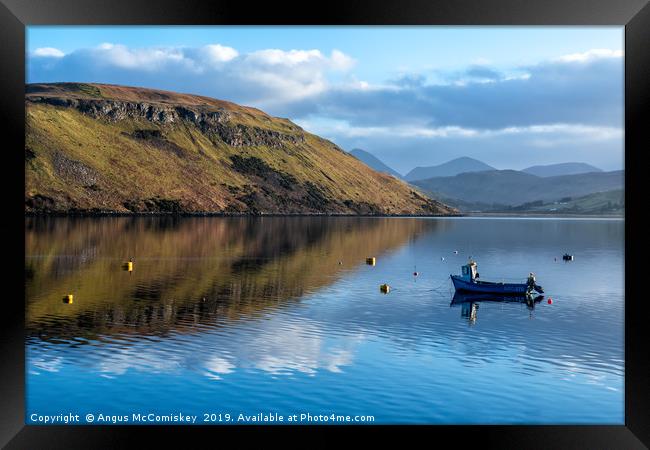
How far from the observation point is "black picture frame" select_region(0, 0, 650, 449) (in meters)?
16.2

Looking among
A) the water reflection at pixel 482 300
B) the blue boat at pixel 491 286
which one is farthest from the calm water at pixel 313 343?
the blue boat at pixel 491 286

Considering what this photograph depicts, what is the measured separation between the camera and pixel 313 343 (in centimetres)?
4209

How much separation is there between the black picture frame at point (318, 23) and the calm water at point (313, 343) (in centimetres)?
1040

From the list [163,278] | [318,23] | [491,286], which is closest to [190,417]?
[318,23]

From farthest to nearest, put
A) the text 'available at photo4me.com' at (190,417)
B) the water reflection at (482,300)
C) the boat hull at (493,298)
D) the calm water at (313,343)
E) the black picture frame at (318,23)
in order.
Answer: the boat hull at (493,298) → the water reflection at (482,300) → the calm water at (313,343) → the text 'available at photo4me.com' at (190,417) → the black picture frame at (318,23)

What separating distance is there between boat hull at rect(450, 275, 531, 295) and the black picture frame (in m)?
54.1

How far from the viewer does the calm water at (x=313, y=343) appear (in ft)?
94.4

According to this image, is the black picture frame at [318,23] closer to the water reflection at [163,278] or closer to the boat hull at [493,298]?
the water reflection at [163,278]

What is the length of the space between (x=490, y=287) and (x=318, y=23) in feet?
189

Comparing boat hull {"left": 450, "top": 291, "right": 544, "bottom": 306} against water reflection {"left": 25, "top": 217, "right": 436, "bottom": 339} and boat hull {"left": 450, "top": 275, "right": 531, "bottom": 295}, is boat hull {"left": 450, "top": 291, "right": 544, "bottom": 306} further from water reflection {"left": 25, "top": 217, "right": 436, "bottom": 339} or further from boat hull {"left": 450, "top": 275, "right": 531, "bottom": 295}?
water reflection {"left": 25, "top": 217, "right": 436, "bottom": 339}

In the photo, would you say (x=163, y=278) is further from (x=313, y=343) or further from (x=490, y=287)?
(x=313, y=343)

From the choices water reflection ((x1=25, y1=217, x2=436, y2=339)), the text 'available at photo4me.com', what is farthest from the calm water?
the text 'available at photo4me.com'

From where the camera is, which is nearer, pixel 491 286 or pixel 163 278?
pixel 491 286

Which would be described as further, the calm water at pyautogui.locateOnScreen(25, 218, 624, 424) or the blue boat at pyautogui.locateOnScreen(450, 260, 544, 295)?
the blue boat at pyautogui.locateOnScreen(450, 260, 544, 295)
